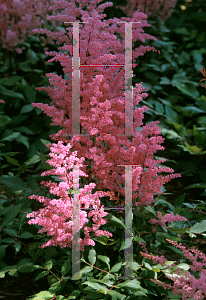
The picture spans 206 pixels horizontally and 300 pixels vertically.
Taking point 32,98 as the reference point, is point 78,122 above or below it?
below

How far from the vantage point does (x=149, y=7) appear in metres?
3.81

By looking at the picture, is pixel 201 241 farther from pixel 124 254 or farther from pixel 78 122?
pixel 78 122

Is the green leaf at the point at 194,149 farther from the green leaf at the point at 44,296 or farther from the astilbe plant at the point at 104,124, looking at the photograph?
the green leaf at the point at 44,296

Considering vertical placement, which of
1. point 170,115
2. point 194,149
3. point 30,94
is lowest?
point 194,149

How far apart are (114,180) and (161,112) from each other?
149cm

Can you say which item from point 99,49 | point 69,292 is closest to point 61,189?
point 69,292

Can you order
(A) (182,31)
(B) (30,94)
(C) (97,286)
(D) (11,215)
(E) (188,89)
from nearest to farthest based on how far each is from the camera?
(C) (97,286)
(D) (11,215)
(B) (30,94)
(E) (188,89)
(A) (182,31)

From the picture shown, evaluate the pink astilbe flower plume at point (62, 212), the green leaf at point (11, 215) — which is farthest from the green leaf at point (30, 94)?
the pink astilbe flower plume at point (62, 212)

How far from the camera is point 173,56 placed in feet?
13.6

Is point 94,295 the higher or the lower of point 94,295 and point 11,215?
the lower

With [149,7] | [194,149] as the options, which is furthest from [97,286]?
[149,7]

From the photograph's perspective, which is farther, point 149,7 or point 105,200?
point 149,7

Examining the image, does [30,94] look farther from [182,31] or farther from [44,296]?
[182,31]
